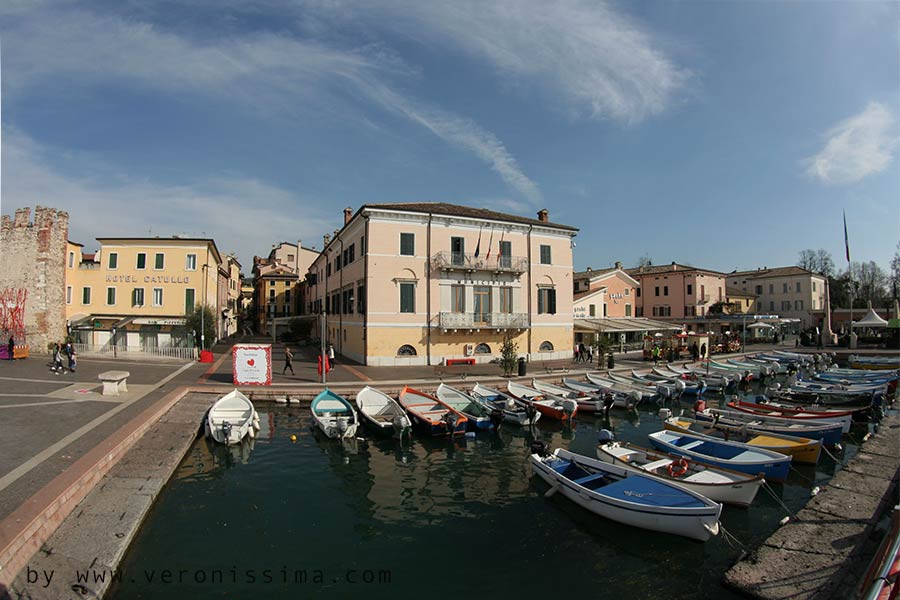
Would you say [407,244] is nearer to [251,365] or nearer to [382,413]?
[251,365]

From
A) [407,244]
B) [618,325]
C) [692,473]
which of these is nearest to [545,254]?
[407,244]

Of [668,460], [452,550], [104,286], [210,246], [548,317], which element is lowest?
[452,550]

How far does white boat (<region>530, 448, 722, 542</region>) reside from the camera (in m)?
9.18

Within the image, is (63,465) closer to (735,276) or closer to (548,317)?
(548,317)

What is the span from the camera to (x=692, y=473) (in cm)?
1174

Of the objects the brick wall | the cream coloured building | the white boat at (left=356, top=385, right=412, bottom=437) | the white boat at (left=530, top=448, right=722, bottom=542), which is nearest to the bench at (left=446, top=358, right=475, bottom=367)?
the cream coloured building

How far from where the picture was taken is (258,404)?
21.4m

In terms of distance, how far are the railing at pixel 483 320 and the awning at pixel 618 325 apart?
8.31 meters

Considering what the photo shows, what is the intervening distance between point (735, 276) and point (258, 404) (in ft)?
243

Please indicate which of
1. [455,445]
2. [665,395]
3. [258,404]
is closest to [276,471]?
[455,445]

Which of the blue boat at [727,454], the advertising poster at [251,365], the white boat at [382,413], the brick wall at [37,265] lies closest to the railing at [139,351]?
the brick wall at [37,265]

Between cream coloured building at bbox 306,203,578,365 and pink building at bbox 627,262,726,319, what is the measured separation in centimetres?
2645

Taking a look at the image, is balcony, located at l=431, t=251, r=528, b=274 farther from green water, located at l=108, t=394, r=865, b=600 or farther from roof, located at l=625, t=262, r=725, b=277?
roof, located at l=625, t=262, r=725, b=277

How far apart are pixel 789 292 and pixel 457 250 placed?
56691 millimetres
